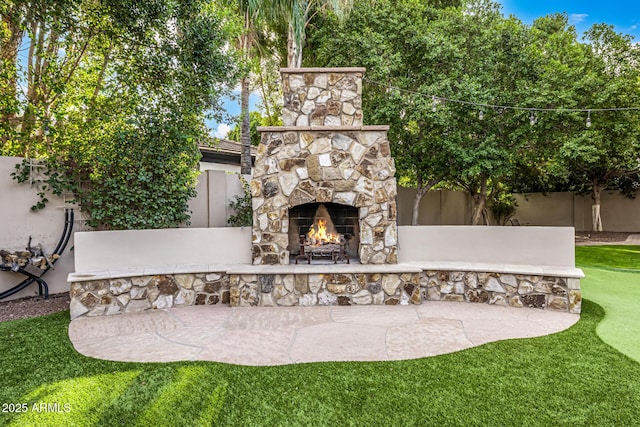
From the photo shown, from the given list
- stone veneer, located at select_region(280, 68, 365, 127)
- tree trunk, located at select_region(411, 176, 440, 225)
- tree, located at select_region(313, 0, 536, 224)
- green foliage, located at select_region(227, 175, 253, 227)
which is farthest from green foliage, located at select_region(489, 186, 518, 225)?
stone veneer, located at select_region(280, 68, 365, 127)

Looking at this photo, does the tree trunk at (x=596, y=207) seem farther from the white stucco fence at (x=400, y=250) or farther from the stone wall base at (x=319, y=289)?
the stone wall base at (x=319, y=289)

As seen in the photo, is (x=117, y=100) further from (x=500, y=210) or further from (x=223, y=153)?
(x=500, y=210)

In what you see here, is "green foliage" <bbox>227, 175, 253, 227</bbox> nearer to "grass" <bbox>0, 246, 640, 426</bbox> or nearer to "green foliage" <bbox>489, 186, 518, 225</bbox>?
"grass" <bbox>0, 246, 640, 426</bbox>

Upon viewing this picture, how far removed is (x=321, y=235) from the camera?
6.00 m

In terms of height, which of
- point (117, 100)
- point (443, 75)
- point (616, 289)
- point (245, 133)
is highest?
point (443, 75)

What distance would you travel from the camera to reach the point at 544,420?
7.60ft

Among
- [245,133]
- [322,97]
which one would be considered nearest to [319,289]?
[322,97]

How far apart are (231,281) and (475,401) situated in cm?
352

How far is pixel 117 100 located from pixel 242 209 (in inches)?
124

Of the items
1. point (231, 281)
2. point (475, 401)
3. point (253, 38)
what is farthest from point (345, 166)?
point (253, 38)

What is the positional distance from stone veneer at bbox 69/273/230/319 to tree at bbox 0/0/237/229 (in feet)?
4.74

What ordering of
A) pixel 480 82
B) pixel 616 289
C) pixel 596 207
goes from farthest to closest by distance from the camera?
pixel 596 207 < pixel 480 82 < pixel 616 289

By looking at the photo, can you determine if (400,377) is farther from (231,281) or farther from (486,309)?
(231,281)

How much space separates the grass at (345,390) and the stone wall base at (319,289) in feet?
4.52
